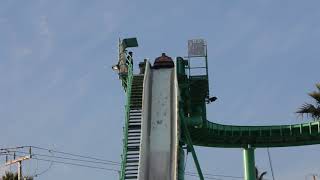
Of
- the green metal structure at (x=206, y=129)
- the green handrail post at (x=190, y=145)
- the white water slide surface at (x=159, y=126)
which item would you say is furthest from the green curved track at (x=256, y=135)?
the white water slide surface at (x=159, y=126)

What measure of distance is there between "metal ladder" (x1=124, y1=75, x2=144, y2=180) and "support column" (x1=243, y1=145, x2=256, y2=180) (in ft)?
31.5

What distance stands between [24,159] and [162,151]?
57.0ft

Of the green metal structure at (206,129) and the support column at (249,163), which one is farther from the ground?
the green metal structure at (206,129)

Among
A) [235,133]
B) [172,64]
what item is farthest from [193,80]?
[235,133]

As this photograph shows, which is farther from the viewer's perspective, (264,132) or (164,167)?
(264,132)

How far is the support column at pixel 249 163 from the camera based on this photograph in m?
41.7

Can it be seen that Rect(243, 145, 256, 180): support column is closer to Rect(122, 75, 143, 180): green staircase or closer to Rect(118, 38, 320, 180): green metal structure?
Rect(118, 38, 320, 180): green metal structure

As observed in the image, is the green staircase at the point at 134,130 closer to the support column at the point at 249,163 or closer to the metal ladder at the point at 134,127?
the metal ladder at the point at 134,127

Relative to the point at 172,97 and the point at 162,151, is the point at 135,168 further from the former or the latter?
the point at 172,97

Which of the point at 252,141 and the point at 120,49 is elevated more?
the point at 120,49

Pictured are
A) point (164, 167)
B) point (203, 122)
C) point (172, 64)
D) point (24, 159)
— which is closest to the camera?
point (164, 167)

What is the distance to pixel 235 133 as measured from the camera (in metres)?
41.6

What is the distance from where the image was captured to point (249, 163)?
4209 cm

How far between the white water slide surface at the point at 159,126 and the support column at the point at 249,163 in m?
8.98
